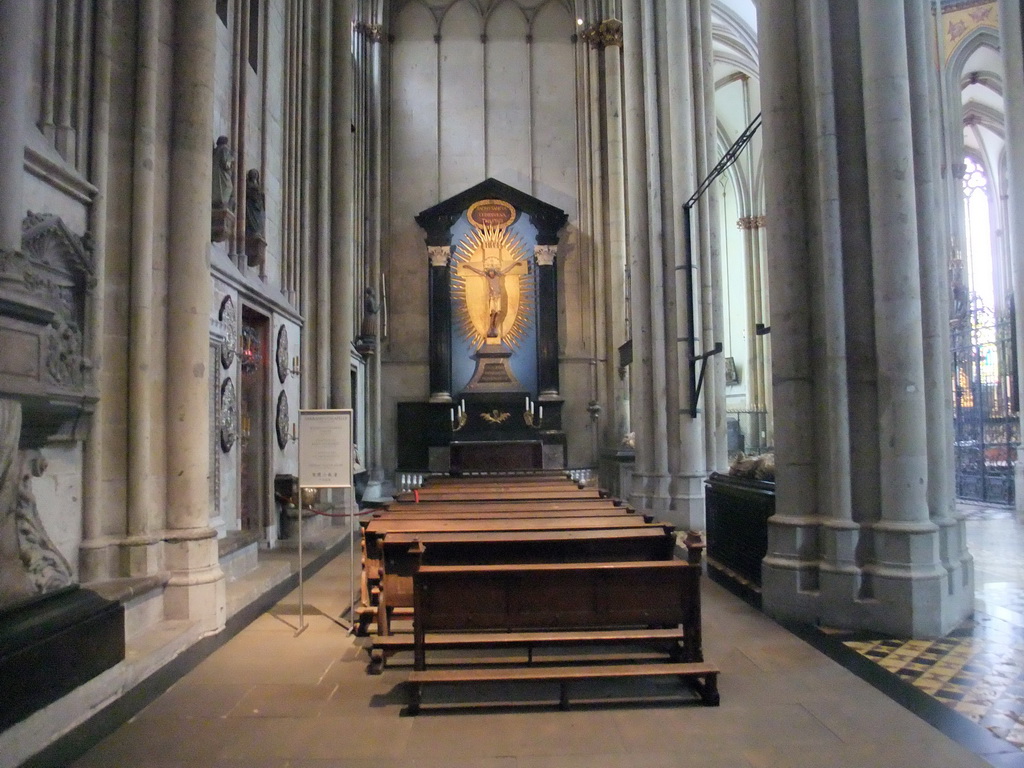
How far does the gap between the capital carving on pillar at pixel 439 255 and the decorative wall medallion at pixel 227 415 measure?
34.3ft

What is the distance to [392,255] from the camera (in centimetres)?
1825

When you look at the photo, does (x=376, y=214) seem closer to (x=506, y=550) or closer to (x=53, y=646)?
(x=506, y=550)

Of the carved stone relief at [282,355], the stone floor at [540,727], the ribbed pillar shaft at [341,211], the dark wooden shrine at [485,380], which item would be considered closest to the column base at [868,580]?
the stone floor at [540,727]

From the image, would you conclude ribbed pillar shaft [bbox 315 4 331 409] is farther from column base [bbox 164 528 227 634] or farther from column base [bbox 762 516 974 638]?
column base [bbox 762 516 974 638]

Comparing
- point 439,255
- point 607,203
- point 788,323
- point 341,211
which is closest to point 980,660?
point 788,323

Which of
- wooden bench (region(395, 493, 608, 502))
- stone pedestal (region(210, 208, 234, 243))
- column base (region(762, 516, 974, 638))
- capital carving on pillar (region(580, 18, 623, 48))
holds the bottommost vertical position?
column base (region(762, 516, 974, 638))

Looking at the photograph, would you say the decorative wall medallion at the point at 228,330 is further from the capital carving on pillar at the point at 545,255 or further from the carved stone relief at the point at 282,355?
the capital carving on pillar at the point at 545,255

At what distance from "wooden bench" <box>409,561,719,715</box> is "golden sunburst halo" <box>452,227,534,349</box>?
13635 millimetres

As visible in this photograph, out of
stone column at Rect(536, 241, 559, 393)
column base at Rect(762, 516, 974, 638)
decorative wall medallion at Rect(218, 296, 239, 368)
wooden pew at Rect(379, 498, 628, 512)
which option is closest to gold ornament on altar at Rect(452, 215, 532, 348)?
stone column at Rect(536, 241, 559, 393)

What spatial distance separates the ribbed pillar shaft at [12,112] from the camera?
3.60 metres

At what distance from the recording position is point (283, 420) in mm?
9438

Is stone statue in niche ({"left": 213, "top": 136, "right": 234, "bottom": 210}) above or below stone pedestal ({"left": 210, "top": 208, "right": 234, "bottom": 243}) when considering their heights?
above

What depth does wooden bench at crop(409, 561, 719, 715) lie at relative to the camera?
13.1ft

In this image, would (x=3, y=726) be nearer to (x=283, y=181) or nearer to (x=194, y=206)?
(x=194, y=206)
